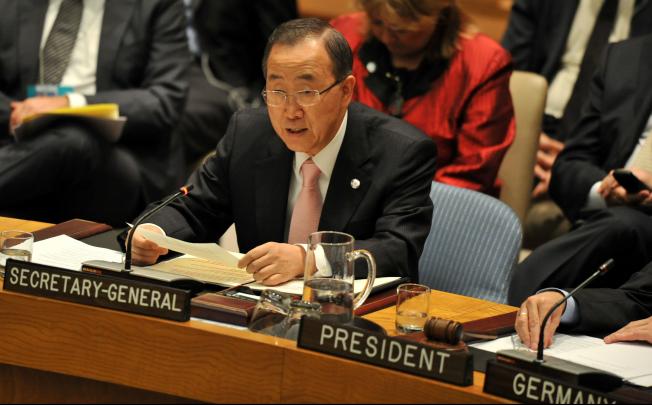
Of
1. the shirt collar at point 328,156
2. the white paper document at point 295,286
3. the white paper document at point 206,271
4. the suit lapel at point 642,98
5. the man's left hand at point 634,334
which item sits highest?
the suit lapel at point 642,98

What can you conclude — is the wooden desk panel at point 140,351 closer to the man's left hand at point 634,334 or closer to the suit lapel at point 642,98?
the man's left hand at point 634,334

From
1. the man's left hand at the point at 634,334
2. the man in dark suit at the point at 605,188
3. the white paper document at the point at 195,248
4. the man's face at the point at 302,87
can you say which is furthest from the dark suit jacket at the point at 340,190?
the man in dark suit at the point at 605,188

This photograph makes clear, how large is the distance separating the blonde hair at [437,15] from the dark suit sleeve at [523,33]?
657 mm

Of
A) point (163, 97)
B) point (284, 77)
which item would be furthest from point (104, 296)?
point (163, 97)

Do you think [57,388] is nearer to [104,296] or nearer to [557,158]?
[104,296]

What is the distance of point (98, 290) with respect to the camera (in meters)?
1.92

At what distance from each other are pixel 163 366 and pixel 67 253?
60 cm

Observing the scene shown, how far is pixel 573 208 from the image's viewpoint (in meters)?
3.51

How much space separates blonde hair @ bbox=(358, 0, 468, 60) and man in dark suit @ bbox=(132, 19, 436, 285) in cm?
80

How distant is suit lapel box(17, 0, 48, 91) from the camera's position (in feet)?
13.2

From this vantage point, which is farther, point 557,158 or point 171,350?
point 557,158

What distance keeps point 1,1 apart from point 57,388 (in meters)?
2.41

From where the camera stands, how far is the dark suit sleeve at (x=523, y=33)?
14.1 ft

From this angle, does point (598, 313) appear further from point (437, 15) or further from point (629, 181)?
point (437, 15)
